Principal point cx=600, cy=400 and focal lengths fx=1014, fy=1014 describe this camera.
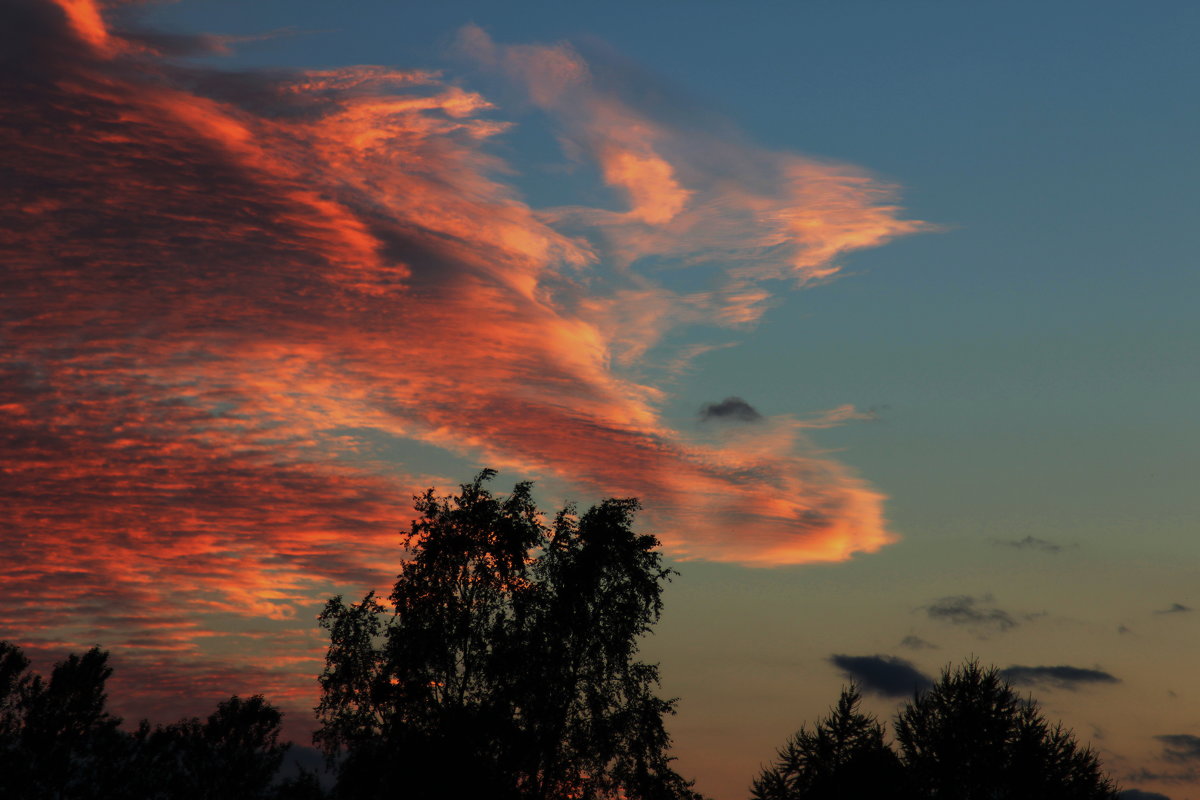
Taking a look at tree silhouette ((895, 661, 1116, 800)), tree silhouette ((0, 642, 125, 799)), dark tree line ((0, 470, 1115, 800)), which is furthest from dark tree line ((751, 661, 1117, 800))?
tree silhouette ((0, 642, 125, 799))

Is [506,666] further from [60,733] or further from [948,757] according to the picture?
[60,733]

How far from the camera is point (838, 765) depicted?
6788 centimetres

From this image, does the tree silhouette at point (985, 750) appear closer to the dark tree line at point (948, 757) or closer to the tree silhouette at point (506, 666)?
the dark tree line at point (948, 757)

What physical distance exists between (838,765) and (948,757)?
305 inches

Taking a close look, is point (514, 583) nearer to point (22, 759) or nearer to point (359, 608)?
point (359, 608)

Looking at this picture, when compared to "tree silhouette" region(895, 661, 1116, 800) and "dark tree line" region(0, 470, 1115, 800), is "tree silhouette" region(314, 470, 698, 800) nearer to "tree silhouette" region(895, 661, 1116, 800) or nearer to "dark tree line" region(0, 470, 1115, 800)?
"dark tree line" region(0, 470, 1115, 800)

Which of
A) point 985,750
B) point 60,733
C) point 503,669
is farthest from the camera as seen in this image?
point 60,733

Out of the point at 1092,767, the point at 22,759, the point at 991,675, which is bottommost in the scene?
the point at 22,759

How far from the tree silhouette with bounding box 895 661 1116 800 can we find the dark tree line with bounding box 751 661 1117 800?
0.06 metres

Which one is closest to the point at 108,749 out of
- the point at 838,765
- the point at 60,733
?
the point at 60,733

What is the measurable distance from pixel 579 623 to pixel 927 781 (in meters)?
32.5

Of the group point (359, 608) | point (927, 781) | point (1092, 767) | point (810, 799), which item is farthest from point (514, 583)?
point (1092, 767)

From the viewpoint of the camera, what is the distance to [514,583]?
4984 cm

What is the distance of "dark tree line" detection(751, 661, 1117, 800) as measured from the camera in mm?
63281
